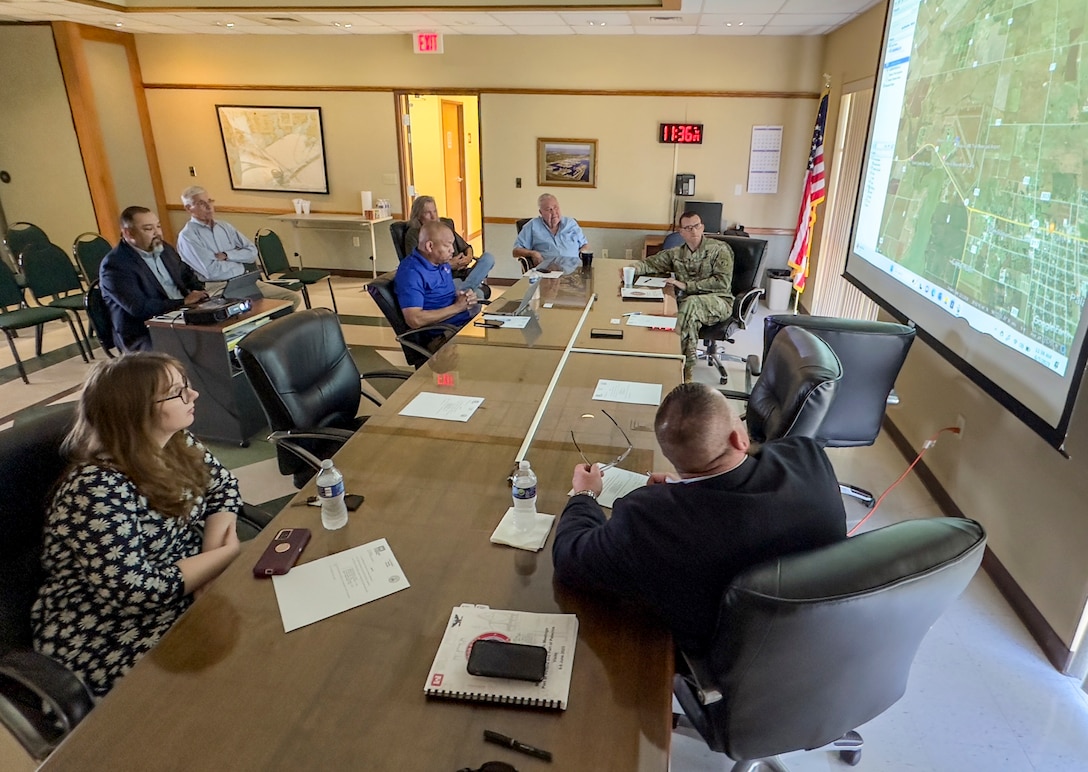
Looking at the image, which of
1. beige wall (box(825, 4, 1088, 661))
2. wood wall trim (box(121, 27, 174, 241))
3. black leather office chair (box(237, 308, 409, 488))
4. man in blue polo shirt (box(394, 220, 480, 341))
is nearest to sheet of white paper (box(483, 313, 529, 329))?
man in blue polo shirt (box(394, 220, 480, 341))

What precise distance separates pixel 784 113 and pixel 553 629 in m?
6.86

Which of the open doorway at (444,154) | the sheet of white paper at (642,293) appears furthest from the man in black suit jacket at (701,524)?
the open doorway at (444,154)

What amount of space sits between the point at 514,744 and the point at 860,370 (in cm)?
236

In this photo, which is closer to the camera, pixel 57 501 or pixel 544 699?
pixel 544 699

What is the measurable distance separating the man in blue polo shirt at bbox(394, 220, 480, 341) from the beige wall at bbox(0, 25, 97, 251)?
553 cm

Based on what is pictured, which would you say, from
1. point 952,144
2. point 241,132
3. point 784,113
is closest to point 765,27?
point 784,113

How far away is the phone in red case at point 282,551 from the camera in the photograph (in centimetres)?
141

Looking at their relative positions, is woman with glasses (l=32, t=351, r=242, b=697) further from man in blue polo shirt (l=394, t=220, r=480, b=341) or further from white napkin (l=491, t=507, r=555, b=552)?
man in blue polo shirt (l=394, t=220, r=480, b=341)

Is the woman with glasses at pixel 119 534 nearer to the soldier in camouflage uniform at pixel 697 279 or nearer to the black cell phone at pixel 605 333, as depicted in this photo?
the black cell phone at pixel 605 333

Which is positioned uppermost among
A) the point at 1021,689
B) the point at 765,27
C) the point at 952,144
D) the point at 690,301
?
the point at 765,27

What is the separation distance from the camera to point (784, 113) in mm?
6684

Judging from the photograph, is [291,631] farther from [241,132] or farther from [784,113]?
[241,132]

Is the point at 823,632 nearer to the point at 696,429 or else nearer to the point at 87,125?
the point at 696,429

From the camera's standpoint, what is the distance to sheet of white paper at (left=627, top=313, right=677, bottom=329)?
3.39 m
